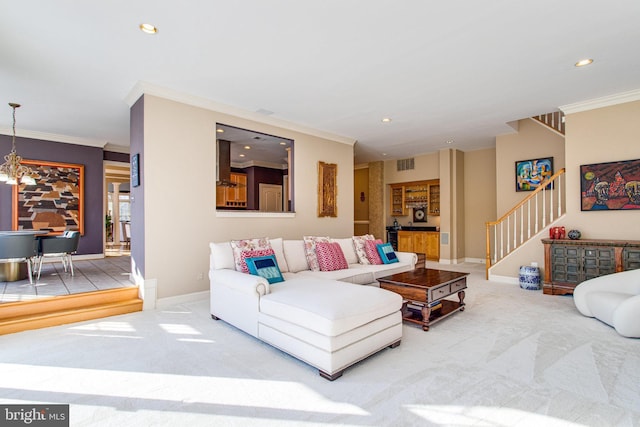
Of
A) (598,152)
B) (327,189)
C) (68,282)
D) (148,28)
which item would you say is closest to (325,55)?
(148,28)

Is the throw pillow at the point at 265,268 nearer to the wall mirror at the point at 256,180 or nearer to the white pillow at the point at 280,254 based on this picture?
the white pillow at the point at 280,254

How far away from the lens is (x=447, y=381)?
2330 millimetres

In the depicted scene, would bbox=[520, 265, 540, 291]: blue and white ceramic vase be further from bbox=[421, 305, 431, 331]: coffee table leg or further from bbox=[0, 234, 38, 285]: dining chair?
bbox=[0, 234, 38, 285]: dining chair

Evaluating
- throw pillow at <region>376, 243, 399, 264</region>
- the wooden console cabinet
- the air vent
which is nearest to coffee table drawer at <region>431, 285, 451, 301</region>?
throw pillow at <region>376, 243, 399, 264</region>

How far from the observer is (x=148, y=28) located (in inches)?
115

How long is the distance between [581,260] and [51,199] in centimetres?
952

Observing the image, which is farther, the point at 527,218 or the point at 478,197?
the point at 478,197

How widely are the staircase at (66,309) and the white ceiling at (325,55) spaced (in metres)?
2.66

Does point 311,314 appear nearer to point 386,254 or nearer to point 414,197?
point 386,254

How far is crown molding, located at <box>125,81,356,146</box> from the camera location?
4.18 metres

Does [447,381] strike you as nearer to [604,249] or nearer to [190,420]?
[190,420]

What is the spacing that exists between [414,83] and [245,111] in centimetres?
259

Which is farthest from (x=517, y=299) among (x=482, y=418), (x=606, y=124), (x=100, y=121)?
(x=100, y=121)

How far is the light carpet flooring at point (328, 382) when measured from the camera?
6.36ft
